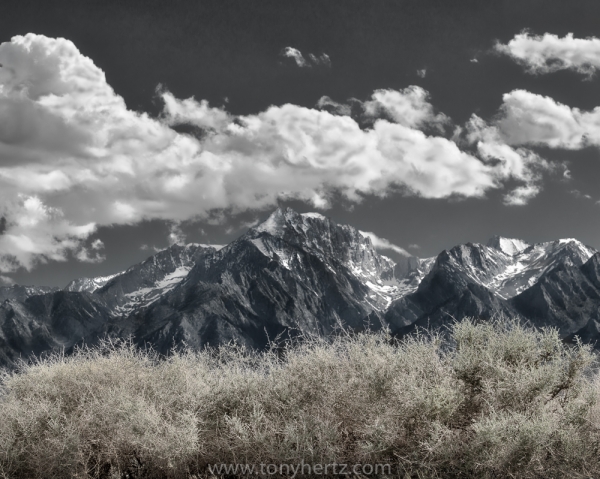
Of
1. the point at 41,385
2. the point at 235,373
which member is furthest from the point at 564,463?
the point at 41,385

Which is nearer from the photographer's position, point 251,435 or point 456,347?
point 251,435

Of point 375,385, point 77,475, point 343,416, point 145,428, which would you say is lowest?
point 77,475

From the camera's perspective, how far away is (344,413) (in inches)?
628

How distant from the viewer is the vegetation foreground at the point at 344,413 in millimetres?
12992

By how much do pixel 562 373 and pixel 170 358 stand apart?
16.4 metres

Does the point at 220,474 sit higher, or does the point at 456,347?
the point at 456,347

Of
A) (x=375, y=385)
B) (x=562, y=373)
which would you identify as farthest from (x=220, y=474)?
(x=562, y=373)

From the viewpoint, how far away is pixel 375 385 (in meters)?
16.0

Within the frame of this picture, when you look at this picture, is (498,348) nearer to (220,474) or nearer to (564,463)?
(564,463)

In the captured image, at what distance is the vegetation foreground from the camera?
42.6ft

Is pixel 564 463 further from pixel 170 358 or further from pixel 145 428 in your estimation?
pixel 170 358

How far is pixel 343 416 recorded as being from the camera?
626 inches

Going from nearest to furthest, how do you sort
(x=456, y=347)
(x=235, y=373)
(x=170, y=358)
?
(x=456, y=347) < (x=235, y=373) < (x=170, y=358)

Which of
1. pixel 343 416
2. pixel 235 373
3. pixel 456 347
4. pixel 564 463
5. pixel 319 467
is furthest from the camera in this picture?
pixel 235 373
